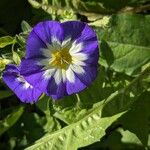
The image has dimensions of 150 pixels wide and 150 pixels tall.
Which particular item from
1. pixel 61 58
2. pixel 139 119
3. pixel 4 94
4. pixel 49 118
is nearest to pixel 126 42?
pixel 61 58

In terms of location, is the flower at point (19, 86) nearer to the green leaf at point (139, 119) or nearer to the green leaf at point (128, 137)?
the green leaf at point (139, 119)

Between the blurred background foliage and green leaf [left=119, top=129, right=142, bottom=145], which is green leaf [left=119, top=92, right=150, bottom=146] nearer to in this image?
the blurred background foliage

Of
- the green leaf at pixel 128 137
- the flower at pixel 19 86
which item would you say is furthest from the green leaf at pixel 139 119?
the flower at pixel 19 86

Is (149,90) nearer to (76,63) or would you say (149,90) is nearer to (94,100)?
Answer: (94,100)

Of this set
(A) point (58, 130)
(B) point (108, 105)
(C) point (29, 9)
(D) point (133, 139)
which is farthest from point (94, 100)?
(C) point (29, 9)

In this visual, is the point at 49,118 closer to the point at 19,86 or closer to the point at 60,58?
the point at 19,86

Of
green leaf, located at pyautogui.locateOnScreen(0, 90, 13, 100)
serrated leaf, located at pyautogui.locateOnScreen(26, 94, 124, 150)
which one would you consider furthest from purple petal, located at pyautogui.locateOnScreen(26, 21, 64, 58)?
green leaf, located at pyautogui.locateOnScreen(0, 90, 13, 100)
